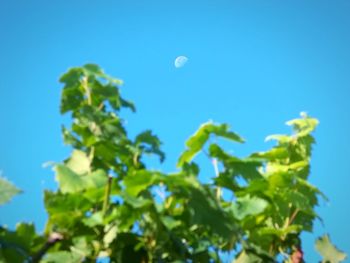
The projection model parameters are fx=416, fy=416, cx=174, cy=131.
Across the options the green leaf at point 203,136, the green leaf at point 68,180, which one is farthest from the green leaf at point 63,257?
the green leaf at point 203,136

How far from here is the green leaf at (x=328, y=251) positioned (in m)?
2.16

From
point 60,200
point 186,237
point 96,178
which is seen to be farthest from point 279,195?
point 60,200

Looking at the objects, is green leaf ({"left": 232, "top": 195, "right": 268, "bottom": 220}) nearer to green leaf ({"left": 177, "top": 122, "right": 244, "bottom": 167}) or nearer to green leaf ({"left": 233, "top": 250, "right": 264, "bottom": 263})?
green leaf ({"left": 233, "top": 250, "right": 264, "bottom": 263})

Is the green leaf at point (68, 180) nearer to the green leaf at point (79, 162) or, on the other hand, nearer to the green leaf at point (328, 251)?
the green leaf at point (79, 162)

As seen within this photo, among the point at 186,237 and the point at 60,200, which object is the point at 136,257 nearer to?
the point at 186,237

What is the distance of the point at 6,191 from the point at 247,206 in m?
1.06

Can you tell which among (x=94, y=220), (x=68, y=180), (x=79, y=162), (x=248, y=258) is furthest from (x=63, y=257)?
(x=248, y=258)

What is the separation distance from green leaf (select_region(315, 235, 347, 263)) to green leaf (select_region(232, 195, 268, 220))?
→ 0.54 m

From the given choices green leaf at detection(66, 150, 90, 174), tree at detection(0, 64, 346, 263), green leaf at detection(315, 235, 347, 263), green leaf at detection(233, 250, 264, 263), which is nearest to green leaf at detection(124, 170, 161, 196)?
tree at detection(0, 64, 346, 263)

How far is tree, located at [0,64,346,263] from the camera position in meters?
1.74

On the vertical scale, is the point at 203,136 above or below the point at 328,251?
above

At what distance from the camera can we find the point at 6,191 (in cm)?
174

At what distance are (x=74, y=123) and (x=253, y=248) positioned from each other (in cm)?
107

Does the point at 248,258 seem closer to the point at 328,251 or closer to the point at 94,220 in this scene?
the point at 328,251
